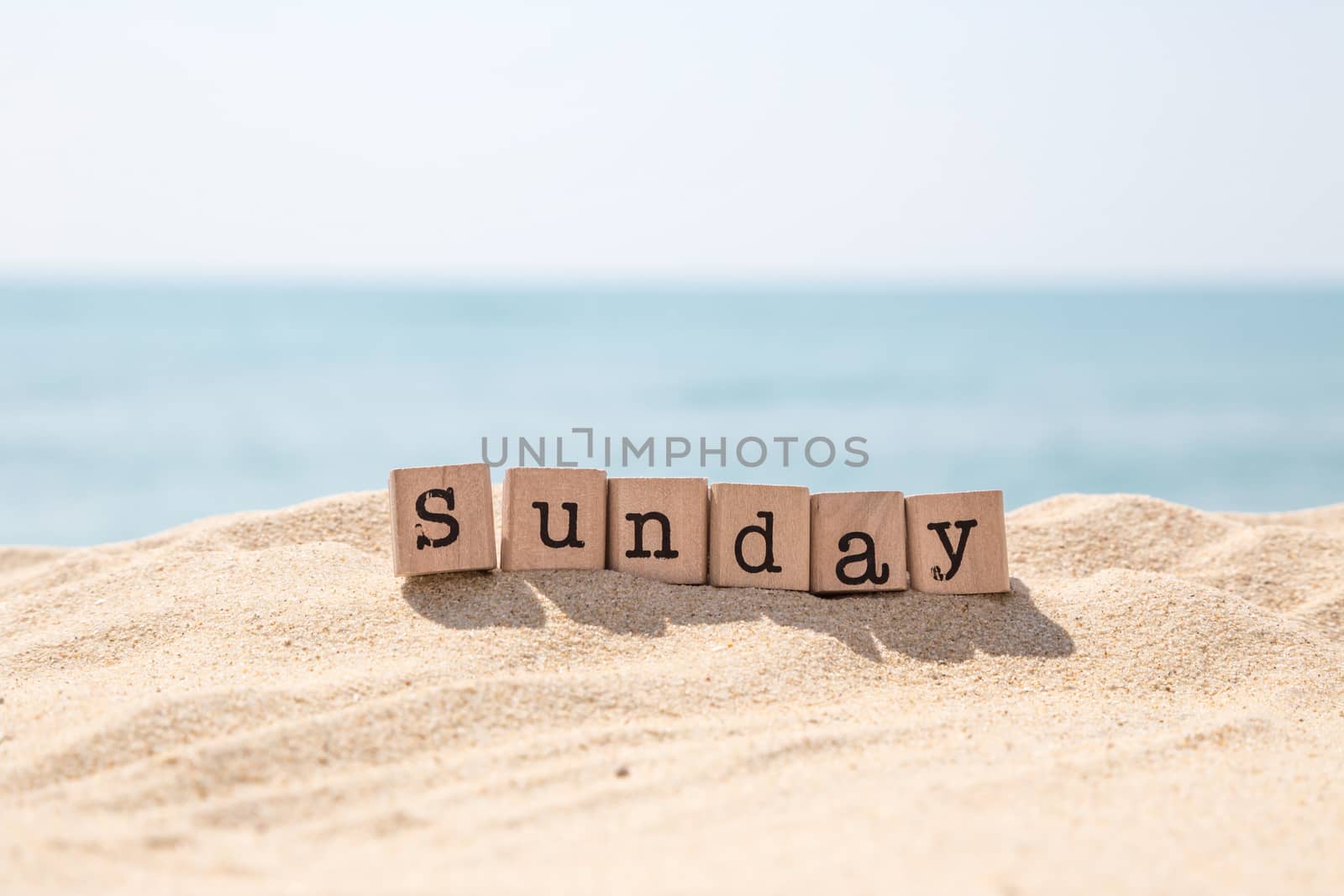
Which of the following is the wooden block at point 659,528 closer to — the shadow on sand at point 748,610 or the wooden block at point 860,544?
the shadow on sand at point 748,610

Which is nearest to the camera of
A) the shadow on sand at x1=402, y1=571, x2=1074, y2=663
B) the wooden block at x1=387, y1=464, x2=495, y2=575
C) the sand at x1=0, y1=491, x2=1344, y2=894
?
the sand at x1=0, y1=491, x2=1344, y2=894

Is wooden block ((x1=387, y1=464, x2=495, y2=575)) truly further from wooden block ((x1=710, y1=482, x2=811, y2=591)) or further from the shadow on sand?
wooden block ((x1=710, y1=482, x2=811, y2=591))

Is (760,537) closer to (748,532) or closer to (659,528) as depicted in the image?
(748,532)

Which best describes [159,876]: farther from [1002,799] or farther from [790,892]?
[1002,799]

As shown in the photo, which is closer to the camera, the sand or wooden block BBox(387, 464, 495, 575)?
the sand

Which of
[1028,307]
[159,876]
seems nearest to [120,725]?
[159,876]

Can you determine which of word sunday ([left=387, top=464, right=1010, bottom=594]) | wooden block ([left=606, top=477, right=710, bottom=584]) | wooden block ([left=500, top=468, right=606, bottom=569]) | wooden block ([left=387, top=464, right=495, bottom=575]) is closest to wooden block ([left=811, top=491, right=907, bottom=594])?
word sunday ([left=387, top=464, right=1010, bottom=594])

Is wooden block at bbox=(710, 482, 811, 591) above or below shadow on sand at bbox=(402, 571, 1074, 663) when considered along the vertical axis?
above
